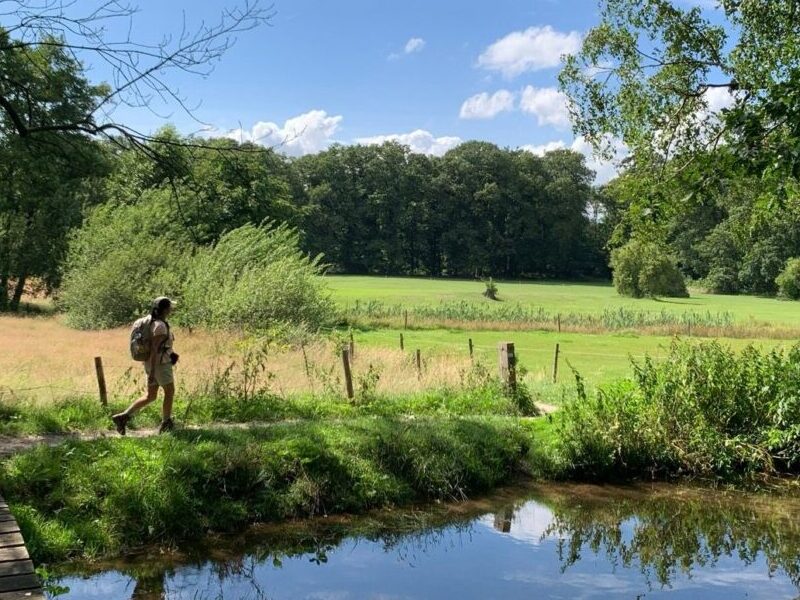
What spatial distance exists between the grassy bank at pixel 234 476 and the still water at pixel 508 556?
1.16 feet

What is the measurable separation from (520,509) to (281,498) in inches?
137

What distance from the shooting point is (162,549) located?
8203 millimetres

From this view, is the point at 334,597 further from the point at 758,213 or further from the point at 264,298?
the point at 264,298

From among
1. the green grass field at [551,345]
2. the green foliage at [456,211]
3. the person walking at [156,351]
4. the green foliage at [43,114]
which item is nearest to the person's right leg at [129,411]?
the person walking at [156,351]

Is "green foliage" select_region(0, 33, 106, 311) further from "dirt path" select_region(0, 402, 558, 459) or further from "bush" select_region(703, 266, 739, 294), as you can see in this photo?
"bush" select_region(703, 266, 739, 294)

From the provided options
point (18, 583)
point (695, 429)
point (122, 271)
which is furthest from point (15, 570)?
point (122, 271)

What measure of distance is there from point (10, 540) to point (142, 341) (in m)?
5.34

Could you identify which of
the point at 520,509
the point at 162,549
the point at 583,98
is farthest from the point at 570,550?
the point at 583,98

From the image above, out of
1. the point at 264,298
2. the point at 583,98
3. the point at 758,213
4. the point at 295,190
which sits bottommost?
the point at 264,298

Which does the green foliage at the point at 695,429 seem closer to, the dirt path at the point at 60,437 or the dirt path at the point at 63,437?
the dirt path at the point at 63,437

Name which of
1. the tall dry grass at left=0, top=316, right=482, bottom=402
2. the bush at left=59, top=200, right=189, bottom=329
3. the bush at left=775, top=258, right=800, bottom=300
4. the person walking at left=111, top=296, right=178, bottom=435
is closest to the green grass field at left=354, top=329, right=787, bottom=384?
the tall dry grass at left=0, top=316, right=482, bottom=402

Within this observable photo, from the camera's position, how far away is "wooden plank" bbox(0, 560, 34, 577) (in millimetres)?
4590

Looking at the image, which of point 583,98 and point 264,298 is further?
point 264,298

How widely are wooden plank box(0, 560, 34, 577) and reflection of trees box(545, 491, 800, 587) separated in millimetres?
5924
